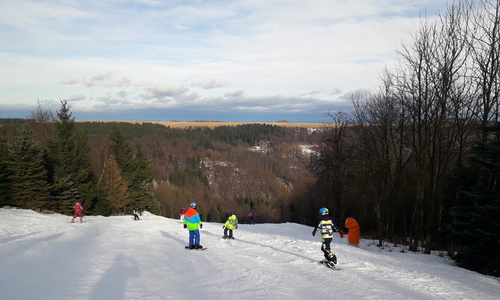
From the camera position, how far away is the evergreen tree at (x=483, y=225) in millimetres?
11422

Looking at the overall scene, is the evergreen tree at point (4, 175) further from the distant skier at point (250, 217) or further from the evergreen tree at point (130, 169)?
the evergreen tree at point (130, 169)

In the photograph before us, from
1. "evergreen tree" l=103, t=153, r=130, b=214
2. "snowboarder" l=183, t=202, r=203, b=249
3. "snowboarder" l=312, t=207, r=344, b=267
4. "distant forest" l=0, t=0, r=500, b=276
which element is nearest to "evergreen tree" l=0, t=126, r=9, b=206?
"distant forest" l=0, t=0, r=500, b=276

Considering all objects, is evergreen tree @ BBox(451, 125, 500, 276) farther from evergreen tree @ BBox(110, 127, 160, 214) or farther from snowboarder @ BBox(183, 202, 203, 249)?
evergreen tree @ BBox(110, 127, 160, 214)

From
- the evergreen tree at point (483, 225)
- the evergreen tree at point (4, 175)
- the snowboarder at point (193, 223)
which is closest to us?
the evergreen tree at point (483, 225)

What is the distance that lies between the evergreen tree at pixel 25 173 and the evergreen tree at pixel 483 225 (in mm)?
28825

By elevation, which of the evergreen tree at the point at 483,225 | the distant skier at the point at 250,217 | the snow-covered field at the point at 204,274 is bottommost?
the distant skier at the point at 250,217

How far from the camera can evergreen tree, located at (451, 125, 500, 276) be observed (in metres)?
11.4

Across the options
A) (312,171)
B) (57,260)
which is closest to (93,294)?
(57,260)

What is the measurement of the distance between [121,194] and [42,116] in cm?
1733

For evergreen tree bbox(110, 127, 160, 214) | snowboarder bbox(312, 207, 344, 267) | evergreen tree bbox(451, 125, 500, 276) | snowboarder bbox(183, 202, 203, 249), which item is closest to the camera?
snowboarder bbox(312, 207, 344, 267)

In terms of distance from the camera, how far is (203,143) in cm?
17438

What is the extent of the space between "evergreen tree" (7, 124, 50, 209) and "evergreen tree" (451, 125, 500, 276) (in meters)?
28.8

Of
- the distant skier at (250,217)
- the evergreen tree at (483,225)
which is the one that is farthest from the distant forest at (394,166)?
the distant skier at (250,217)

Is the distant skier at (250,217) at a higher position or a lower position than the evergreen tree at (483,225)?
lower
